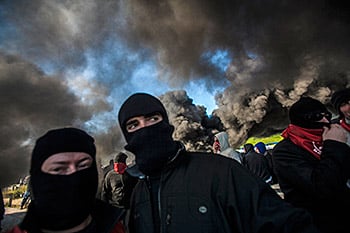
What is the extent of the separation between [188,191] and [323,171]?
0.73 meters

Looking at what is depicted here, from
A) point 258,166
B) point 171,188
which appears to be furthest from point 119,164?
point 171,188

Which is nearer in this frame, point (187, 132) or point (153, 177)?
point (153, 177)

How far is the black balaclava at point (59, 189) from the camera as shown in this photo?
929 mm

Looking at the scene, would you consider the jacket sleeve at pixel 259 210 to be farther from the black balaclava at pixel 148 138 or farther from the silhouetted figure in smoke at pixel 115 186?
the silhouetted figure in smoke at pixel 115 186

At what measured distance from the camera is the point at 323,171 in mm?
1124

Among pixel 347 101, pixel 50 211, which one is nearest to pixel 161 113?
pixel 50 211

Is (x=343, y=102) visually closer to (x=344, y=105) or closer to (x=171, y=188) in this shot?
(x=344, y=105)

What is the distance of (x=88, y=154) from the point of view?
3.48ft

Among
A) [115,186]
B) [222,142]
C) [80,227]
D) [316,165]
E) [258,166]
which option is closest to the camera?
[80,227]

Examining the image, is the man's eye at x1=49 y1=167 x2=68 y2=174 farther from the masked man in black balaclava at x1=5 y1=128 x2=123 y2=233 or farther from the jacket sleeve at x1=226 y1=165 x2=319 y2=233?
the jacket sleeve at x1=226 y1=165 x2=319 y2=233

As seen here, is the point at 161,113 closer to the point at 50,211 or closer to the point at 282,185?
the point at 50,211

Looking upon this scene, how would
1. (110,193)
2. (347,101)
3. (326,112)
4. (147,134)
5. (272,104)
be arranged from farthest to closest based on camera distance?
1. (272,104)
2. (110,193)
3. (347,101)
4. (326,112)
5. (147,134)

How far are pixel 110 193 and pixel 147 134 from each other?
3057mm

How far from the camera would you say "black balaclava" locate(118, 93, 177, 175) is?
1.07m
